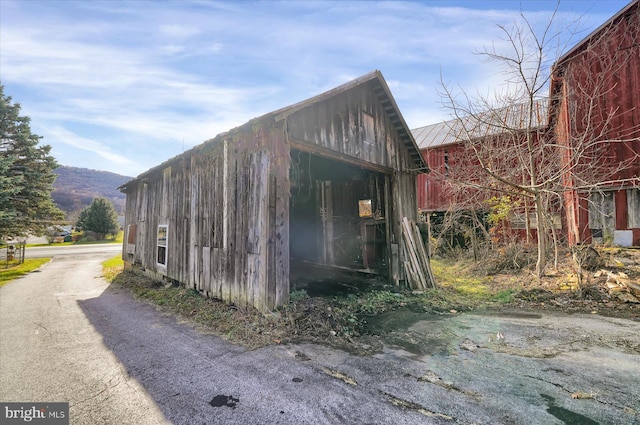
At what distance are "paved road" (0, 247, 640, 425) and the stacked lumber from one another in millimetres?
2492

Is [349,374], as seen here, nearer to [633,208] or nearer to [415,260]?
[415,260]

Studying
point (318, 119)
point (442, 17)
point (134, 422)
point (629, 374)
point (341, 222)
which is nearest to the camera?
point (134, 422)

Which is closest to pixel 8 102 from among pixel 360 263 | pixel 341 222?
pixel 341 222

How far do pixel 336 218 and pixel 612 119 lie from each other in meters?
9.98

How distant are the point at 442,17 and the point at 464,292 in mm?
7261

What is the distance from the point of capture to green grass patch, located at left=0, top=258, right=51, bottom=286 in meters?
12.0

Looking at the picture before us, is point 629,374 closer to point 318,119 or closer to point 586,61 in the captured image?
point 318,119

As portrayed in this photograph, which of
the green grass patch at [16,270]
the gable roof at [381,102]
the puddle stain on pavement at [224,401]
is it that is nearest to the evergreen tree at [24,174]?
the green grass patch at [16,270]

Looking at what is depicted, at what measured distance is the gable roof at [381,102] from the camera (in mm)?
5298

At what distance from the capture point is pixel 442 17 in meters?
7.36

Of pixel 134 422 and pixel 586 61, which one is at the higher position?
pixel 586 61

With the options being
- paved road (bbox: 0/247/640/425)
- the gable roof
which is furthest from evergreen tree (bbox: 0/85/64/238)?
paved road (bbox: 0/247/640/425)

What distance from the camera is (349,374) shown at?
3424 mm

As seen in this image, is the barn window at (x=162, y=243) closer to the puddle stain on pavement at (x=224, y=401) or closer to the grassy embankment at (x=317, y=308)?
the grassy embankment at (x=317, y=308)
